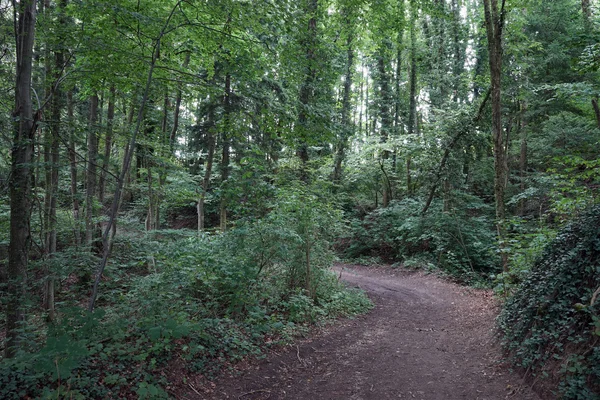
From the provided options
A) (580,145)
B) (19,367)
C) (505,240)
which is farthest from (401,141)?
(19,367)

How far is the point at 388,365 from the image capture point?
6043 millimetres

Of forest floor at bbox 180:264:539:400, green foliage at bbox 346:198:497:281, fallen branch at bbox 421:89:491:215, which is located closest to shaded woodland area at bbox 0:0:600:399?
forest floor at bbox 180:264:539:400

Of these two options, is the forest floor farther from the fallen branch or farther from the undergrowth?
the fallen branch

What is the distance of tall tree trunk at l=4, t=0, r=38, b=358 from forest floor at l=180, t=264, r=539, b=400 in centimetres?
267

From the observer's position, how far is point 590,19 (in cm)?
1388

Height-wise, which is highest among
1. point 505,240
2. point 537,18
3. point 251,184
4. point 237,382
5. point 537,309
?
point 537,18

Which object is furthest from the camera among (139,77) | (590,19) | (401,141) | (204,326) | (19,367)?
(401,141)

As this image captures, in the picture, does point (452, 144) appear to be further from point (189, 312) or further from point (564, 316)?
point (189, 312)

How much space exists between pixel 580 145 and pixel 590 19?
4.89 metres

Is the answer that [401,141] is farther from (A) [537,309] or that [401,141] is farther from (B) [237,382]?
(B) [237,382]

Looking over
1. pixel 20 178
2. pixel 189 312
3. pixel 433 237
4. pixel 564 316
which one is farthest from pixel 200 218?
pixel 564 316

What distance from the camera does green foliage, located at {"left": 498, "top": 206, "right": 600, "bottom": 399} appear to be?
12.8 feet

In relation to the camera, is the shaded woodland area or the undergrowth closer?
the undergrowth

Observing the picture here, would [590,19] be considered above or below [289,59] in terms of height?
above
